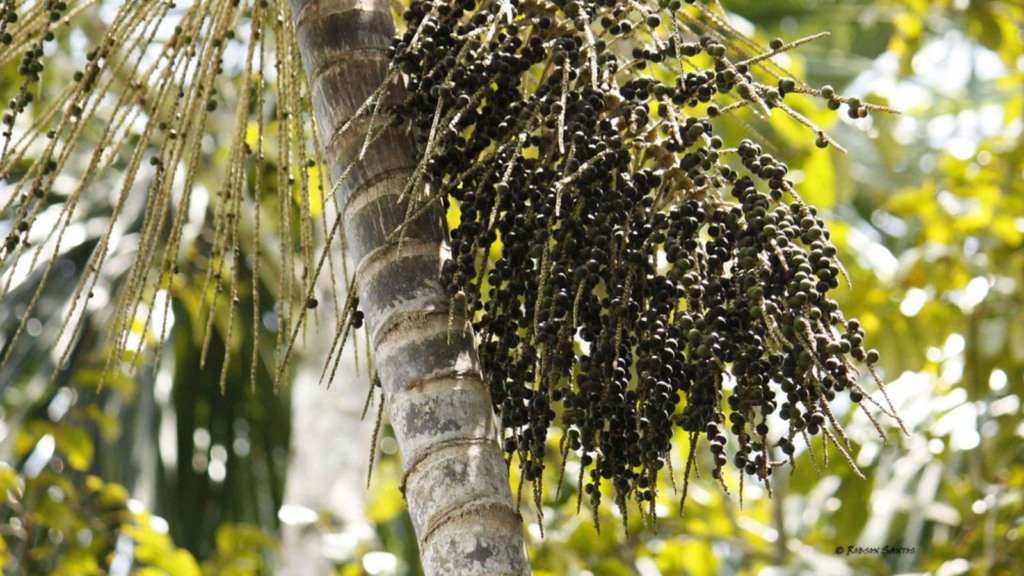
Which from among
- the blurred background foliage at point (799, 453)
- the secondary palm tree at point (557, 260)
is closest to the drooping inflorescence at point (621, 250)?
the secondary palm tree at point (557, 260)

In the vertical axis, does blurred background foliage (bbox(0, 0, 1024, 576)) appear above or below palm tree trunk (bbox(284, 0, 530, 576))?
above

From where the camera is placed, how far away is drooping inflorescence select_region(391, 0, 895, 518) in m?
1.74

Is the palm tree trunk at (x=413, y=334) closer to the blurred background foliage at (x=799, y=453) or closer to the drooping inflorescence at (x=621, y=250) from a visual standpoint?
the drooping inflorescence at (x=621, y=250)

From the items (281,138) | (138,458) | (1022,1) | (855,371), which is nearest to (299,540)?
(138,458)

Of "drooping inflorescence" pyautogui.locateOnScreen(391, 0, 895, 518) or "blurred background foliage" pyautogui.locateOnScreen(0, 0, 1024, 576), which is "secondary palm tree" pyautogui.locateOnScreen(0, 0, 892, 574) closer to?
"drooping inflorescence" pyautogui.locateOnScreen(391, 0, 895, 518)

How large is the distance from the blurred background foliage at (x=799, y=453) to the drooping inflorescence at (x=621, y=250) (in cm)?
208

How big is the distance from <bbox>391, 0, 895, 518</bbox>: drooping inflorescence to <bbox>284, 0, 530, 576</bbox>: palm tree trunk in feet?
0.18

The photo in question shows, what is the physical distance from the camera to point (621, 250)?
70.9 inches

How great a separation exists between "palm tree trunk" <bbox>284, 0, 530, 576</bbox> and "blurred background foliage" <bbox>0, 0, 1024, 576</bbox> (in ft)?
6.80

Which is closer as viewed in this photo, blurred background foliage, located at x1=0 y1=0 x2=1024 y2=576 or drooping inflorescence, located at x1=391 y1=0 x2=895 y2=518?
drooping inflorescence, located at x1=391 y1=0 x2=895 y2=518

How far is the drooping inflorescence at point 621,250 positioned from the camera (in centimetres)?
174

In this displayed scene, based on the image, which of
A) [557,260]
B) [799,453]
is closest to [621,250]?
[557,260]

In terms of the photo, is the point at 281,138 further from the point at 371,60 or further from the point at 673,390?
the point at 673,390

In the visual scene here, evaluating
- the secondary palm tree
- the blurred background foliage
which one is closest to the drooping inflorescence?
the secondary palm tree
